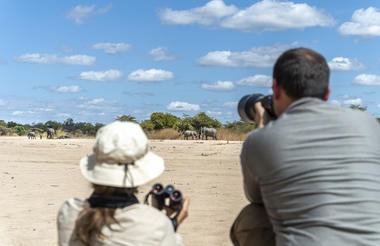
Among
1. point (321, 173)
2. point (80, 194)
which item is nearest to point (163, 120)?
point (80, 194)

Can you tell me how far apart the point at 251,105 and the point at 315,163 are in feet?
2.97

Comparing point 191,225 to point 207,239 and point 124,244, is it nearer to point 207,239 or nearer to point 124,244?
point 207,239

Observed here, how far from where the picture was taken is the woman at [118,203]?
8.27 ft

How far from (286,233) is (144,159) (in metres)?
0.82

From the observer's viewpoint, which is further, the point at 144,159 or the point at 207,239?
the point at 207,239

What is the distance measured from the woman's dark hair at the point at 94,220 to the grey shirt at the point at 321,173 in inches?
30.4

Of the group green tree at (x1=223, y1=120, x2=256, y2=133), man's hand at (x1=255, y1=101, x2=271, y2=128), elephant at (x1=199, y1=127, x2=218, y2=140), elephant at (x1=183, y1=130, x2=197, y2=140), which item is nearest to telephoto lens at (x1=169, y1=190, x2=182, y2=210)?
man's hand at (x1=255, y1=101, x2=271, y2=128)

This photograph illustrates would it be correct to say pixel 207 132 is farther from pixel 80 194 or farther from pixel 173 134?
pixel 80 194

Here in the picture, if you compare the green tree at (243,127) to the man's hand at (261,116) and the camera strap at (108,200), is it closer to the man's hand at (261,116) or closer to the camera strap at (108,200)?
the man's hand at (261,116)

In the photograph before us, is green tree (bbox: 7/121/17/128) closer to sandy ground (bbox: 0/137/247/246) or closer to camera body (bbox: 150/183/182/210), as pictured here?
sandy ground (bbox: 0/137/247/246)

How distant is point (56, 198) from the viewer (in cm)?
871

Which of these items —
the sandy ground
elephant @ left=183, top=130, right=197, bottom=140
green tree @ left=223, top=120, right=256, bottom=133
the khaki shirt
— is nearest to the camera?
the khaki shirt

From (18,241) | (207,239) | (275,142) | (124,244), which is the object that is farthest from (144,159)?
(18,241)

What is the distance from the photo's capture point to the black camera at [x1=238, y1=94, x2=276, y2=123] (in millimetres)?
3287
